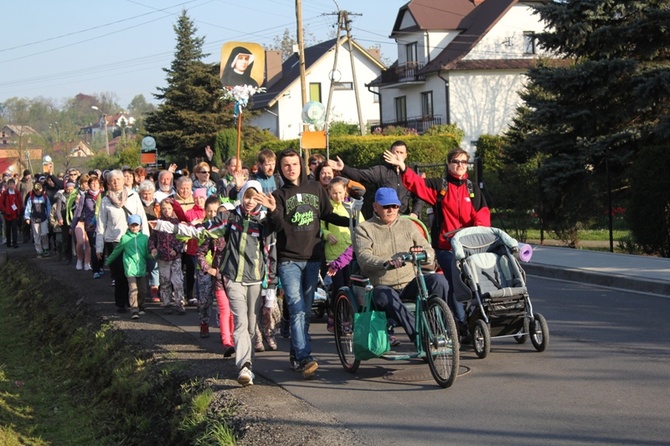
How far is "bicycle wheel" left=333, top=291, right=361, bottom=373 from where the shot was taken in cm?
918

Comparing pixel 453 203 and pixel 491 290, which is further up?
pixel 453 203

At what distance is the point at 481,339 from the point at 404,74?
51.3 m

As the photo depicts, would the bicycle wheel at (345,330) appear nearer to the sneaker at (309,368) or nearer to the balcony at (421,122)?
the sneaker at (309,368)

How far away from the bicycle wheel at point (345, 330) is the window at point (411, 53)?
51.1 meters

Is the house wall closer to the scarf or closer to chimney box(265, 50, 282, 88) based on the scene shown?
chimney box(265, 50, 282, 88)

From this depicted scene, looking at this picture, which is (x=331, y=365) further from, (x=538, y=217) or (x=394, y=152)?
(x=538, y=217)

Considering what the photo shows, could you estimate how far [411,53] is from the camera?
59.8 meters

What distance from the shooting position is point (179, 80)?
66000 millimetres

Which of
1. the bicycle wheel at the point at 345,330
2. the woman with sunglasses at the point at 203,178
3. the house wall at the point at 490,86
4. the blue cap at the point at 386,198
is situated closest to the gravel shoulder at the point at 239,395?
the bicycle wheel at the point at 345,330

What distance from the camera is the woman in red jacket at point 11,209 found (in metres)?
28.0

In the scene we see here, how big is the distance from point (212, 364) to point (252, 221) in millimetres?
1649

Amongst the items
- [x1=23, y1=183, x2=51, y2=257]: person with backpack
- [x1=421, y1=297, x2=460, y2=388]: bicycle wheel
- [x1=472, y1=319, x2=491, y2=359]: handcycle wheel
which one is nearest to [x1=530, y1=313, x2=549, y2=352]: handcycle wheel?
[x1=472, y1=319, x2=491, y2=359]: handcycle wheel

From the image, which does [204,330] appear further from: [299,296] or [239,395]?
[239,395]

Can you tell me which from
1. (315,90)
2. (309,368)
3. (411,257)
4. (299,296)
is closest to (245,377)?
(309,368)
